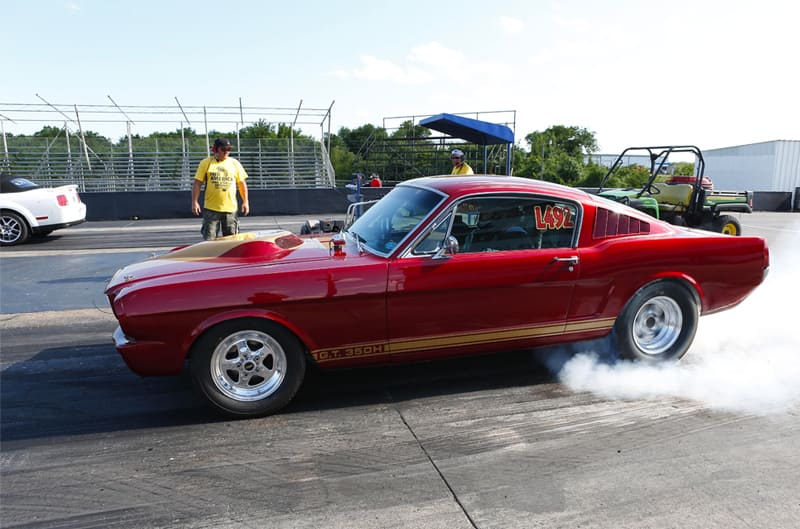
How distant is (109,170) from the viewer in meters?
22.6

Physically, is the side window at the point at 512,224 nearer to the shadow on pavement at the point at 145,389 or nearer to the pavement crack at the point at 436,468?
the shadow on pavement at the point at 145,389

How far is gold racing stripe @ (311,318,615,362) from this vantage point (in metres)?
3.51

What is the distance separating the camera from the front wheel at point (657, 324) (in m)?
4.04

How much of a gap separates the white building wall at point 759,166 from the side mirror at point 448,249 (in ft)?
134

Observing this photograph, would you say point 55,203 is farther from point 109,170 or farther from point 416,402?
point 109,170

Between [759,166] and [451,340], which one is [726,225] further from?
[759,166]

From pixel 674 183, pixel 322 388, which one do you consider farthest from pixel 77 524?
pixel 674 183

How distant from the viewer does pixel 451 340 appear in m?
3.66

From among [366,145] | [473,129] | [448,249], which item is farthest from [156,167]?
[448,249]

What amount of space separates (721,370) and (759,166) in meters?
46.9

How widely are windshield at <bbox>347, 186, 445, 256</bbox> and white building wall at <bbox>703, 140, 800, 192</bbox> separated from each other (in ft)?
133

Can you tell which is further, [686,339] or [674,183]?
[674,183]

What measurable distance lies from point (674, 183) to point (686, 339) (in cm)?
892

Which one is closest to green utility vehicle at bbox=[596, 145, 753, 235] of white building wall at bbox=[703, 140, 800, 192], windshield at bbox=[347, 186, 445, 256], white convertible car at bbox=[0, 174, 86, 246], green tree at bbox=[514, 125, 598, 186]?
windshield at bbox=[347, 186, 445, 256]
